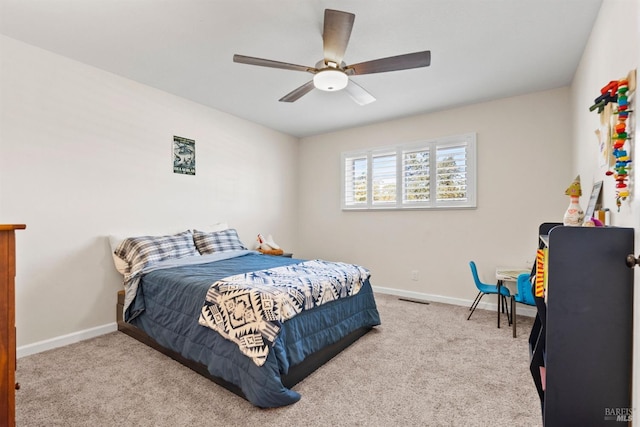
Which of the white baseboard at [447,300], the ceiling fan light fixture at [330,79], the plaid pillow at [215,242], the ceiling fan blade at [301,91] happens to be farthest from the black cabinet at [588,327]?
the plaid pillow at [215,242]

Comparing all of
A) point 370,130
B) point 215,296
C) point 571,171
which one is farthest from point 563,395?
point 370,130

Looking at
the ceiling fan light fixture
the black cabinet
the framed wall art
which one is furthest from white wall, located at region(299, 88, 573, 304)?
the black cabinet

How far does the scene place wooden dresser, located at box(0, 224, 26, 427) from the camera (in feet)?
3.73

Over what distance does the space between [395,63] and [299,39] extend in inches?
31.7

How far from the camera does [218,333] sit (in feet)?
6.80

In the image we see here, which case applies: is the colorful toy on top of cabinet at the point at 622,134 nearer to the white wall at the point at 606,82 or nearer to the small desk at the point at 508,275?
the white wall at the point at 606,82

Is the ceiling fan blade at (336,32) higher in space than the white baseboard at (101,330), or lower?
higher

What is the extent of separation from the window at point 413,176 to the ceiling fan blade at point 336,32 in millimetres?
2366

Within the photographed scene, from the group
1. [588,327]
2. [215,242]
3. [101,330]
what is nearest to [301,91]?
[215,242]

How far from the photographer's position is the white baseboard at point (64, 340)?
2.54m

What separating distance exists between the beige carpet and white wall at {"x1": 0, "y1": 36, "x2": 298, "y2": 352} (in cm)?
50

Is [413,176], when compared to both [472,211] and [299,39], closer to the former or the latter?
[472,211]

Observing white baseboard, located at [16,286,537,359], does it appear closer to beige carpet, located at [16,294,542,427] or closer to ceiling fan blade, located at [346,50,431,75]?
beige carpet, located at [16,294,542,427]

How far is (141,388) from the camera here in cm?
207
